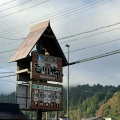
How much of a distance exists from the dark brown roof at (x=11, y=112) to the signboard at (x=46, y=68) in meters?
3.39

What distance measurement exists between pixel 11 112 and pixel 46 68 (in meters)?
4.91

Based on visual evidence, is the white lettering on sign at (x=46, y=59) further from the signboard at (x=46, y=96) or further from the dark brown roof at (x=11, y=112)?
the dark brown roof at (x=11, y=112)

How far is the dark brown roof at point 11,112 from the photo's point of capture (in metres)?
30.2

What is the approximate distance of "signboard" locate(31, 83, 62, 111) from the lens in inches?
1187

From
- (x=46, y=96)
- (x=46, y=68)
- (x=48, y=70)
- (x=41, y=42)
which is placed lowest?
(x=46, y=96)

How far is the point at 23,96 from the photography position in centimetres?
3053

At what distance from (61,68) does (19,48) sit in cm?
428

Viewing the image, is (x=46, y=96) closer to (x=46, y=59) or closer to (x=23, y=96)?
(x=23, y=96)

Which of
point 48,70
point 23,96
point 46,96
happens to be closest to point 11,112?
point 23,96

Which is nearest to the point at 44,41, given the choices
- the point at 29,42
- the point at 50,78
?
the point at 29,42

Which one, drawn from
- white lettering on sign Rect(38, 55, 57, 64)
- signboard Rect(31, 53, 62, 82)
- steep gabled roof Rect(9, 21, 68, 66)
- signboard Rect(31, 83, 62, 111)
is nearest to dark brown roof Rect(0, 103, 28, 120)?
signboard Rect(31, 83, 62, 111)

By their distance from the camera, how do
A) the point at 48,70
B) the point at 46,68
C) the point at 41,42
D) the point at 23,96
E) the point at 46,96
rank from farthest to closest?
the point at 41,42 → the point at 48,70 → the point at 46,68 → the point at 46,96 → the point at 23,96

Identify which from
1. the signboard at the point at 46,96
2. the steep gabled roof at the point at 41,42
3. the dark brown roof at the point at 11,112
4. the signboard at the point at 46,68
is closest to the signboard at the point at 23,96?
the signboard at the point at 46,96

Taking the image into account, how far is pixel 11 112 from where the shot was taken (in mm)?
31047
